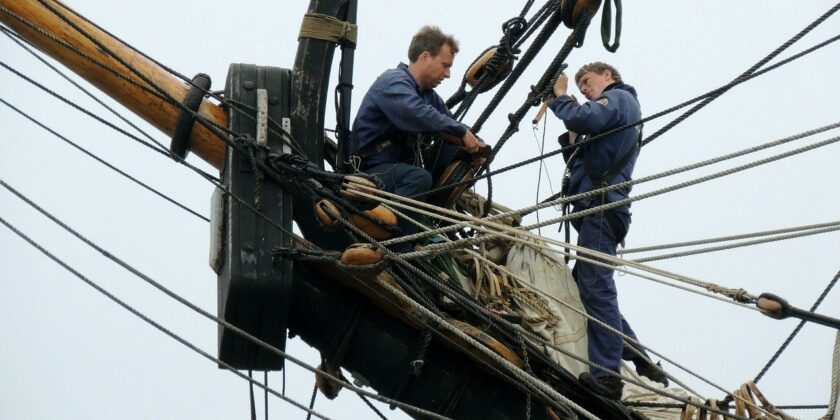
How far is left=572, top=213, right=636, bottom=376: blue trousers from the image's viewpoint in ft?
30.9

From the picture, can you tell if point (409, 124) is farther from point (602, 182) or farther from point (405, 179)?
point (602, 182)

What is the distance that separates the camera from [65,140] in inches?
351

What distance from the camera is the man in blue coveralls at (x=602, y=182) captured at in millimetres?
9477

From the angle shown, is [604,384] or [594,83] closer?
[604,384]

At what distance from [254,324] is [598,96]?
2.52 meters

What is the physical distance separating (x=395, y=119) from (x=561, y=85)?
42.0 inches

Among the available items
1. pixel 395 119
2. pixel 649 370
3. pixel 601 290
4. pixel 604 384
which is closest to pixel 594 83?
pixel 601 290

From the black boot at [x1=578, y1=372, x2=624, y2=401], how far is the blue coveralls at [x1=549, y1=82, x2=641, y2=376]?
0.12 m

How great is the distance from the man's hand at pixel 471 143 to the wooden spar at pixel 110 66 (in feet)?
4.19

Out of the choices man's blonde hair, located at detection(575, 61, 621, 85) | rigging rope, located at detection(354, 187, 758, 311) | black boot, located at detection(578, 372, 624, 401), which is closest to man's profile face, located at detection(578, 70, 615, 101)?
man's blonde hair, located at detection(575, 61, 621, 85)

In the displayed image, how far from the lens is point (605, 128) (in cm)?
965

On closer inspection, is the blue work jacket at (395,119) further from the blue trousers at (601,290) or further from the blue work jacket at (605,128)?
the blue trousers at (601,290)

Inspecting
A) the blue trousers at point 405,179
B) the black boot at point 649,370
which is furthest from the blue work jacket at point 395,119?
the black boot at point 649,370

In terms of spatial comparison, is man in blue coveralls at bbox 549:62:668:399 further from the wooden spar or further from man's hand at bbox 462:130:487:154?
the wooden spar
